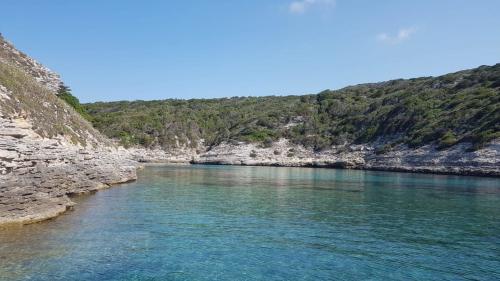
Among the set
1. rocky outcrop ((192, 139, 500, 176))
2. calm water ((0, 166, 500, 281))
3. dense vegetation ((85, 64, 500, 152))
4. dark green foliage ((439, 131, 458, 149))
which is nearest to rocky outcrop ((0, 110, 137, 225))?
calm water ((0, 166, 500, 281))

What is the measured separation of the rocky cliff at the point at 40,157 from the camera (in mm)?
22406

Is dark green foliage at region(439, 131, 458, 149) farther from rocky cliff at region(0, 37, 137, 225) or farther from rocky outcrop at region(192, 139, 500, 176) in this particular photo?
rocky cliff at region(0, 37, 137, 225)

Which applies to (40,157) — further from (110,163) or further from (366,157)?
(366,157)

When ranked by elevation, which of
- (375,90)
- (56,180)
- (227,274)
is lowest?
(227,274)

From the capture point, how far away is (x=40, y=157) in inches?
1051

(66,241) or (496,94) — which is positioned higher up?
(496,94)

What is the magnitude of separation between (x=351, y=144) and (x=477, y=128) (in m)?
33.9

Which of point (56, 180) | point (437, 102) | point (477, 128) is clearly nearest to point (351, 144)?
point (437, 102)

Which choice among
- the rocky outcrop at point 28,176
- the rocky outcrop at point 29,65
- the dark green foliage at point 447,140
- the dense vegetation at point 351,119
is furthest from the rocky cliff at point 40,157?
the dense vegetation at point 351,119

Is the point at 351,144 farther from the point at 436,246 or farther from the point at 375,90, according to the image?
the point at 436,246

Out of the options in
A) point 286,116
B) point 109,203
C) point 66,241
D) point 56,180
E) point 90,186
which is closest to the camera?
point 66,241

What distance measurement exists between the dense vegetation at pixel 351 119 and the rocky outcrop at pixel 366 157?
2618mm

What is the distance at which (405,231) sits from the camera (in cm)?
2392

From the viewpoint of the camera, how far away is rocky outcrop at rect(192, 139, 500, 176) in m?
73.9
